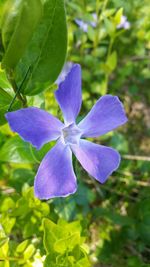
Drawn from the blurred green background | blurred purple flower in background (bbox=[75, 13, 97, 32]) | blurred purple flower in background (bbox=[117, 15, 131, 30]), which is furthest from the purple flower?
blurred purple flower in background (bbox=[117, 15, 131, 30])

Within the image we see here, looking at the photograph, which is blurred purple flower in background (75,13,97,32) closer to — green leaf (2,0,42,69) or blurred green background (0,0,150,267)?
blurred green background (0,0,150,267)

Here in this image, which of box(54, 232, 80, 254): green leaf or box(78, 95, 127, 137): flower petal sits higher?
box(78, 95, 127, 137): flower petal

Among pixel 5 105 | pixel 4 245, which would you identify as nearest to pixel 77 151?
pixel 5 105

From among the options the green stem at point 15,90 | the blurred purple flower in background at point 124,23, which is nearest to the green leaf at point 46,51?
the green stem at point 15,90

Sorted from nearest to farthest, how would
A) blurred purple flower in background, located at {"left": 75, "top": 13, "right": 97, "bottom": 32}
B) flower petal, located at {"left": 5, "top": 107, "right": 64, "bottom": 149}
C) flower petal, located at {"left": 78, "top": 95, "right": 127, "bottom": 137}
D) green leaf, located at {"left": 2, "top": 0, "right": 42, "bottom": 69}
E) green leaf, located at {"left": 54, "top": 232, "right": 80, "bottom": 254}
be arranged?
green leaf, located at {"left": 2, "top": 0, "right": 42, "bottom": 69}, flower petal, located at {"left": 5, "top": 107, "right": 64, "bottom": 149}, flower petal, located at {"left": 78, "top": 95, "right": 127, "bottom": 137}, green leaf, located at {"left": 54, "top": 232, "right": 80, "bottom": 254}, blurred purple flower in background, located at {"left": 75, "top": 13, "right": 97, "bottom": 32}

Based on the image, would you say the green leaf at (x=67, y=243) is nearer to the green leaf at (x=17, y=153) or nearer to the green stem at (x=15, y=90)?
the green leaf at (x=17, y=153)

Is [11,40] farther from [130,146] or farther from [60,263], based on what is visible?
[130,146]
